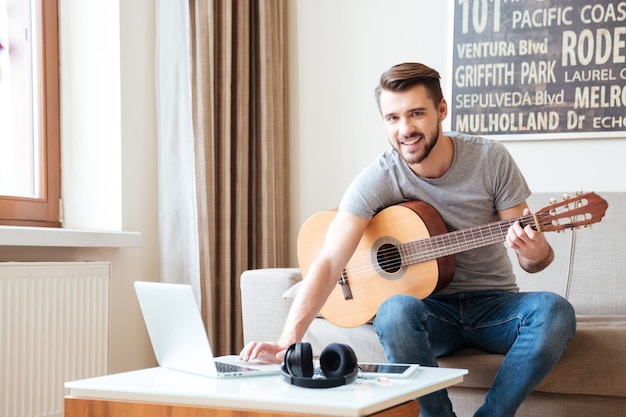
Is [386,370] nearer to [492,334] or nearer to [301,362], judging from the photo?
[301,362]

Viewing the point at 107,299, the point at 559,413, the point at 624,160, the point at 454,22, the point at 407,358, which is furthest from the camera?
the point at 454,22

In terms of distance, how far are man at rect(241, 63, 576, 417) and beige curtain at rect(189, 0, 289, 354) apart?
95 centimetres

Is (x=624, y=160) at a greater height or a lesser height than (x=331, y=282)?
greater

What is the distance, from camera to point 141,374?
4.93 feet

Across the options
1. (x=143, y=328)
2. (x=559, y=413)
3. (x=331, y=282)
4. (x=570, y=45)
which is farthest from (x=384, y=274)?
(x=570, y=45)

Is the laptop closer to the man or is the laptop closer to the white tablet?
the white tablet

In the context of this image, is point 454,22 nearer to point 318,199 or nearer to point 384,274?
point 318,199

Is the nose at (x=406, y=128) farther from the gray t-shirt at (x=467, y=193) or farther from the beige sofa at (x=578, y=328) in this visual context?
the beige sofa at (x=578, y=328)

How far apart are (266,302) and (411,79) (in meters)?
0.86

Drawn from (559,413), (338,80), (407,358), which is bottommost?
(559,413)

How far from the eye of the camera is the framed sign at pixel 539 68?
2938 millimetres

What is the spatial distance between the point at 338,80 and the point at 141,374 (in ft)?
6.95

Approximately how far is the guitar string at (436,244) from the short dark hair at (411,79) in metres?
0.34

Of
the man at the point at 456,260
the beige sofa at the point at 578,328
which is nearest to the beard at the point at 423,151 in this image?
the man at the point at 456,260
